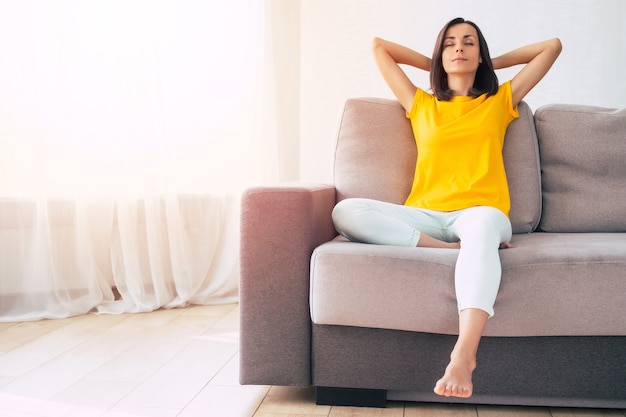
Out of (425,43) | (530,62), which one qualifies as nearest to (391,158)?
(530,62)

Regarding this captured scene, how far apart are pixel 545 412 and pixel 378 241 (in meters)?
0.60

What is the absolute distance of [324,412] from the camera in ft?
5.63

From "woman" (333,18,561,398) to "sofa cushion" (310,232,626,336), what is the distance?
7cm

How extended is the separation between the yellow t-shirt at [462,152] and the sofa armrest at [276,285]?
54 cm

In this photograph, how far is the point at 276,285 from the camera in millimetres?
1742

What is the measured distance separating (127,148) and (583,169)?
1.85 m

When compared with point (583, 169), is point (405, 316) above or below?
below

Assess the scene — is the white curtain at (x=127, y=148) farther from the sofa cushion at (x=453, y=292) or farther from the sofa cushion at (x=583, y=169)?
the sofa cushion at (x=453, y=292)

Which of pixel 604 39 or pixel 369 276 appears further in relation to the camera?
Answer: pixel 604 39

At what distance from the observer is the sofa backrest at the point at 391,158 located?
224 cm

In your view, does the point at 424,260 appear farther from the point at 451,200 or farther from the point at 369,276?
the point at 451,200

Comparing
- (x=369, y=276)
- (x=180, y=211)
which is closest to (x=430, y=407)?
(x=369, y=276)

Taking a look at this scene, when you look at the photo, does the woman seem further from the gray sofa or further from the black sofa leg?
the black sofa leg

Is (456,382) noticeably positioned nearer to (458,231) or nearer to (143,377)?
(458,231)
